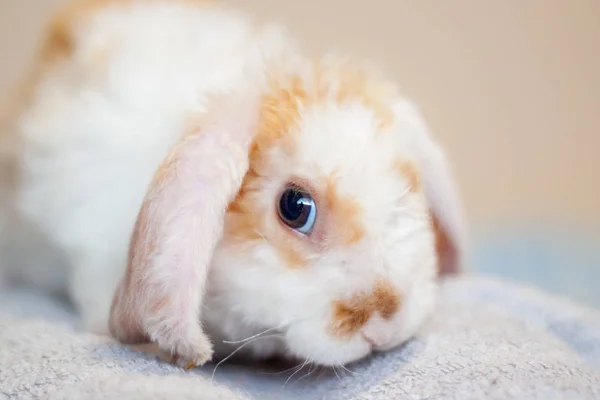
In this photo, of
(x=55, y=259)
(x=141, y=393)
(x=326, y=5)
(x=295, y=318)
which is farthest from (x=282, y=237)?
(x=326, y=5)

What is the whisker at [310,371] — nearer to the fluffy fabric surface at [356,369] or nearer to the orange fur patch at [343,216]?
the fluffy fabric surface at [356,369]

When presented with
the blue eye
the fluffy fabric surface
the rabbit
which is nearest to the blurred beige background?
the rabbit

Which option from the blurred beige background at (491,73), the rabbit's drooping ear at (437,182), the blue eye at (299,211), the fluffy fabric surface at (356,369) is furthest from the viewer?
the blurred beige background at (491,73)

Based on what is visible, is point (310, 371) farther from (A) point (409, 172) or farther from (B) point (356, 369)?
(A) point (409, 172)

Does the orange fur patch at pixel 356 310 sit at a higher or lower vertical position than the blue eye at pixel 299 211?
lower

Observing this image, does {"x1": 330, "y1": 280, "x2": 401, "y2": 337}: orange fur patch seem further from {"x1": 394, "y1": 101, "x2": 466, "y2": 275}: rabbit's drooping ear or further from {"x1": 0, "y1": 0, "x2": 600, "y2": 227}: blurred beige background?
{"x1": 0, "y1": 0, "x2": 600, "y2": 227}: blurred beige background

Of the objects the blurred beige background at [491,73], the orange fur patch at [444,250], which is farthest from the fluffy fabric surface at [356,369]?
the blurred beige background at [491,73]

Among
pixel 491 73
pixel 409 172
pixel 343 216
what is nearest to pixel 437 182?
pixel 409 172

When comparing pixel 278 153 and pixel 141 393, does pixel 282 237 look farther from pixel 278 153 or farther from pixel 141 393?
pixel 141 393

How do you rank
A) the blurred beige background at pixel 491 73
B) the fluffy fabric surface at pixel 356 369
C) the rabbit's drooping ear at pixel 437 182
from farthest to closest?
the blurred beige background at pixel 491 73, the rabbit's drooping ear at pixel 437 182, the fluffy fabric surface at pixel 356 369
